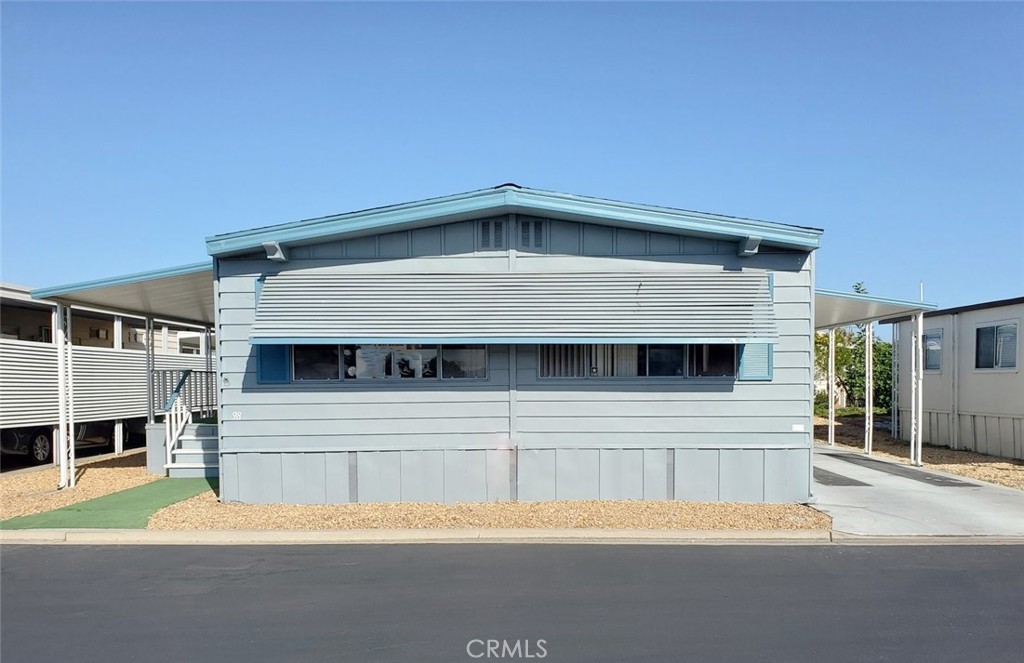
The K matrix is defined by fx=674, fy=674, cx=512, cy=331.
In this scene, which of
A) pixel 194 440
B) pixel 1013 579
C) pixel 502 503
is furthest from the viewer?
pixel 194 440

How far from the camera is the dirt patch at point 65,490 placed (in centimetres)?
970

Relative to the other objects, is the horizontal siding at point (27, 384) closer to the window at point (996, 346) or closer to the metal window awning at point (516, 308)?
the metal window awning at point (516, 308)

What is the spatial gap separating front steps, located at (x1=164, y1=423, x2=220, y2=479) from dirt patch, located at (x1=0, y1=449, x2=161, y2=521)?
1.29 feet

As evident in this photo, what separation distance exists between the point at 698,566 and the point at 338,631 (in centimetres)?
352

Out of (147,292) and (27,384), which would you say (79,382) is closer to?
(27,384)

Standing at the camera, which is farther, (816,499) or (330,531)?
(816,499)

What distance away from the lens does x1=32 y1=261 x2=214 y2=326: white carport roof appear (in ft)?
32.6

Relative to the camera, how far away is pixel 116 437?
16.8 metres

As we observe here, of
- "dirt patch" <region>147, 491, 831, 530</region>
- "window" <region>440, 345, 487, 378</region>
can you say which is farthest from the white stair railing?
"window" <region>440, 345, 487, 378</region>

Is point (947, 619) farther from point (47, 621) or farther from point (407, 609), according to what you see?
point (47, 621)

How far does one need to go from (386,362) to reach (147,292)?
4.66 m

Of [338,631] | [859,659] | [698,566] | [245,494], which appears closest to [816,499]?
[698,566]

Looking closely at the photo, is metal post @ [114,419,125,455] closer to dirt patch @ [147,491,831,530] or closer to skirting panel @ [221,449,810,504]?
dirt patch @ [147,491,831,530]

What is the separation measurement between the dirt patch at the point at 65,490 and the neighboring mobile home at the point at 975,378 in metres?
16.7
